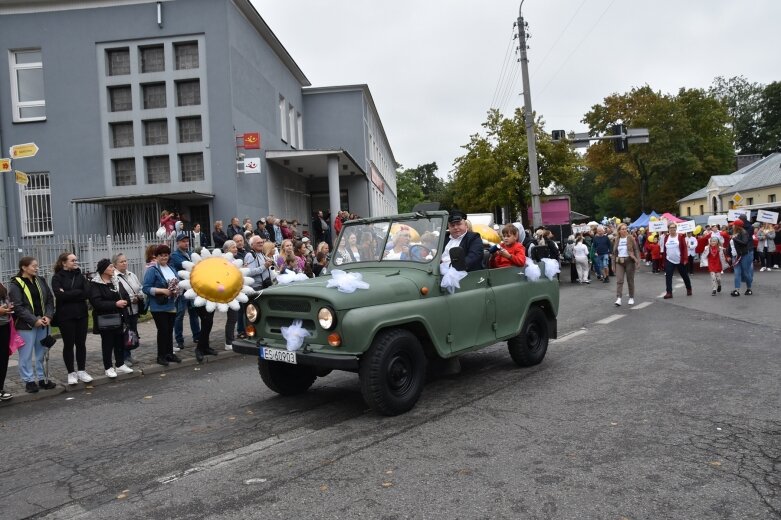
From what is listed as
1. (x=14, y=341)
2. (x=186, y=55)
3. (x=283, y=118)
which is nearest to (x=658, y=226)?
(x=283, y=118)

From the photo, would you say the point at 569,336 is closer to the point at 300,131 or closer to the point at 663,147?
the point at 300,131

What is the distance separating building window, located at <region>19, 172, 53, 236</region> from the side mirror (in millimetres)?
20505

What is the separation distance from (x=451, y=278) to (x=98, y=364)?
20.3 ft

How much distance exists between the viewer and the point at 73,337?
791 cm

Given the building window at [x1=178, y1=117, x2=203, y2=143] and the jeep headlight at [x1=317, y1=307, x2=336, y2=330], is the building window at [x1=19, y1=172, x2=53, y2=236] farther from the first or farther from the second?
the jeep headlight at [x1=317, y1=307, x2=336, y2=330]

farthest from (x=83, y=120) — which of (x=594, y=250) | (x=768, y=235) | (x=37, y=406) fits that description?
(x=768, y=235)

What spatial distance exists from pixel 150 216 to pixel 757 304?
59.4 ft

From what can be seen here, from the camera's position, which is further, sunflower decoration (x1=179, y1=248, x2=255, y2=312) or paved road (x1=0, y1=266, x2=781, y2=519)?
sunflower decoration (x1=179, y1=248, x2=255, y2=312)

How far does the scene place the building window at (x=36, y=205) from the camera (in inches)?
863

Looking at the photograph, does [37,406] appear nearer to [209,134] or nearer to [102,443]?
[102,443]

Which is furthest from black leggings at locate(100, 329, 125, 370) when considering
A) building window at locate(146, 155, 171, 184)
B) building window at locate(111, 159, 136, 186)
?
building window at locate(111, 159, 136, 186)

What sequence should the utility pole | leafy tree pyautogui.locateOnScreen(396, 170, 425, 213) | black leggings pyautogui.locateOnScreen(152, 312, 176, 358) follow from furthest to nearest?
leafy tree pyautogui.locateOnScreen(396, 170, 425, 213)
the utility pole
black leggings pyautogui.locateOnScreen(152, 312, 176, 358)

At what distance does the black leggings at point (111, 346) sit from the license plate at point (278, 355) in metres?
3.48

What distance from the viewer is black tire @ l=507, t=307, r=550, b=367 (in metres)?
7.46
